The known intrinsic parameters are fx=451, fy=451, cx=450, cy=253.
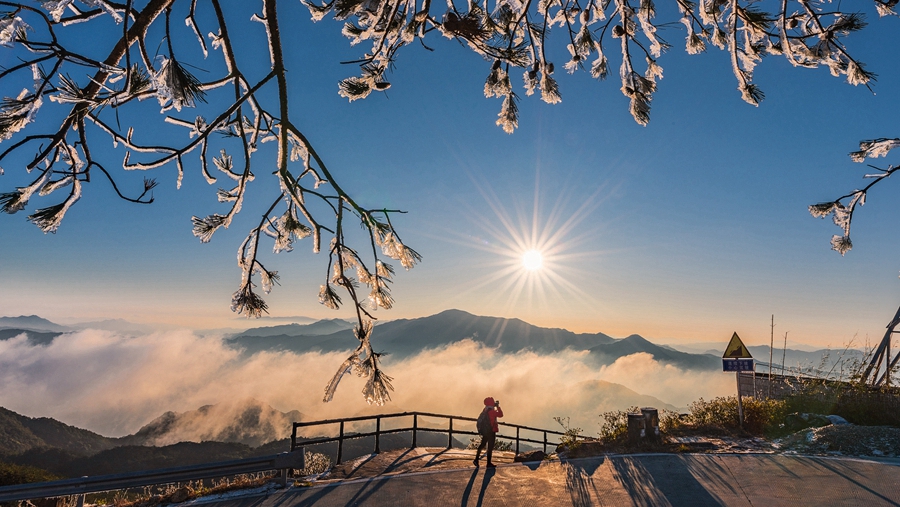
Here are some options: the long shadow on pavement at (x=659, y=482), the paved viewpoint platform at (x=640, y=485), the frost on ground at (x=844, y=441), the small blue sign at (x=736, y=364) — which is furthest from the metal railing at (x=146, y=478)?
the frost on ground at (x=844, y=441)

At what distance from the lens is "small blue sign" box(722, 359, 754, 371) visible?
1038 centimetres

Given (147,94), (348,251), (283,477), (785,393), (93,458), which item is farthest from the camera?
(93,458)

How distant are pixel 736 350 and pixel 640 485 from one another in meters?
4.99

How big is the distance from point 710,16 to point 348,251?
182 inches

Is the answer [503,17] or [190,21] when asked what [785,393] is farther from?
[190,21]

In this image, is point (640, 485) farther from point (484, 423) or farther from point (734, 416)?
point (734, 416)

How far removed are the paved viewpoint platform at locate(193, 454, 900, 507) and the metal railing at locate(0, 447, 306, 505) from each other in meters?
0.47

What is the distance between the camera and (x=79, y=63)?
269cm

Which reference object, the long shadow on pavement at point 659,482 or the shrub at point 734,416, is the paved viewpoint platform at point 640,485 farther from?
the shrub at point 734,416

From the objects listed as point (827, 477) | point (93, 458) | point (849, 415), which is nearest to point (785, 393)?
point (849, 415)

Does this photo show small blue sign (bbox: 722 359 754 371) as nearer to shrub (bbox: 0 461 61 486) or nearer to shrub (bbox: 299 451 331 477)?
shrub (bbox: 299 451 331 477)

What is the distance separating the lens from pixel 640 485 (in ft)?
24.6

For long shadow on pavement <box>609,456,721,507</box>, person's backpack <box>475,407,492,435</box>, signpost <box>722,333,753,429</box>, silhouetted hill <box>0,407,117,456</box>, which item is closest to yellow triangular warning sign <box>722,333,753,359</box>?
signpost <box>722,333,753,429</box>

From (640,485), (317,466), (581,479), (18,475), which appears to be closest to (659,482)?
(640,485)
